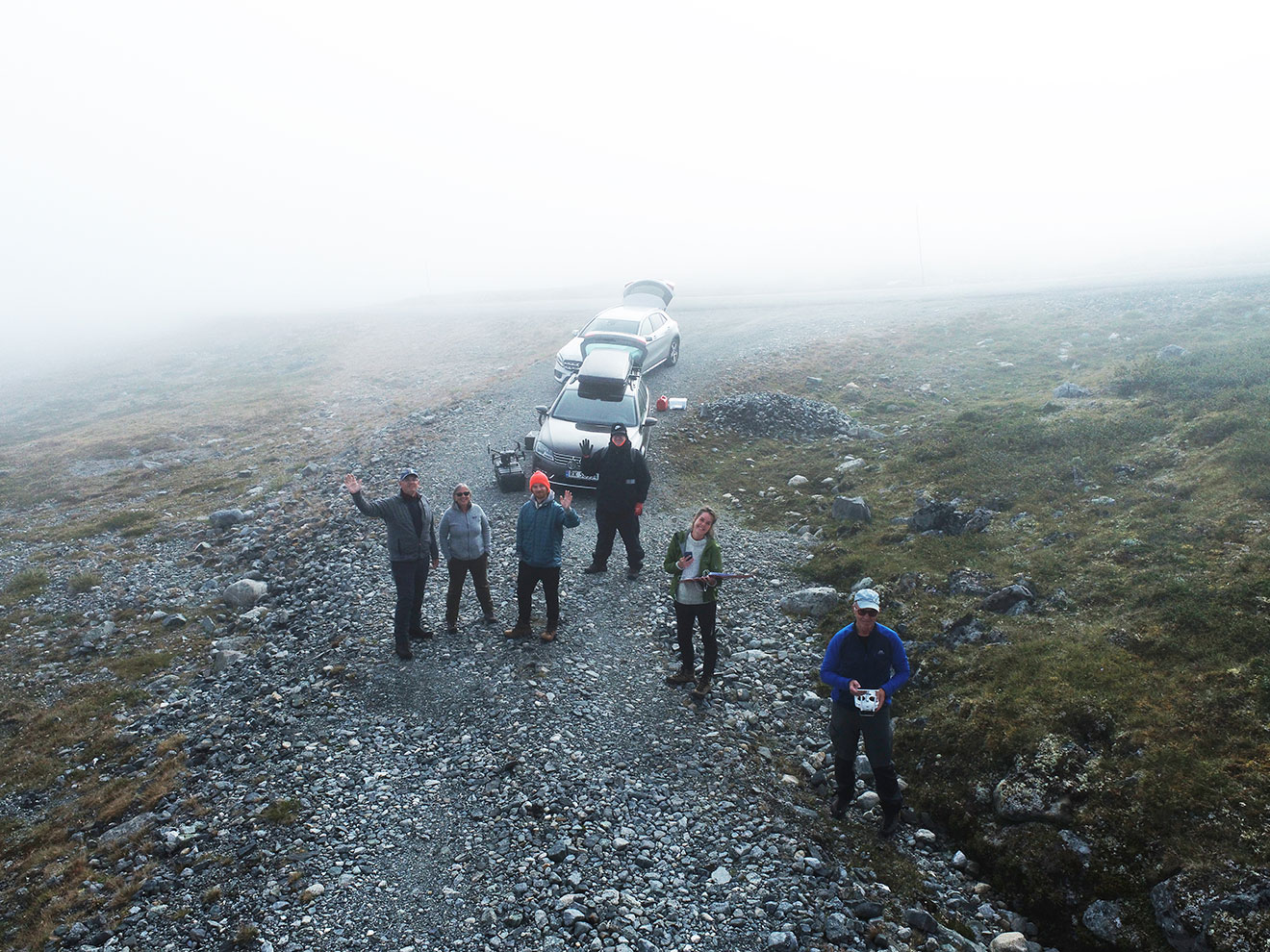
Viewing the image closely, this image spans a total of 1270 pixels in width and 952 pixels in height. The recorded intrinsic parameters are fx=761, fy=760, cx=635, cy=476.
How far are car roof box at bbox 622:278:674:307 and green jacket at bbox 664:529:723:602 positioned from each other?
733 inches

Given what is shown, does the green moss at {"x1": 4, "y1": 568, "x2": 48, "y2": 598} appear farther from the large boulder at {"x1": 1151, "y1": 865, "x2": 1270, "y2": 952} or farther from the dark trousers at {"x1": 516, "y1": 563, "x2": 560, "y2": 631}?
the large boulder at {"x1": 1151, "y1": 865, "x2": 1270, "y2": 952}

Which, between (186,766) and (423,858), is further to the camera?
(186,766)

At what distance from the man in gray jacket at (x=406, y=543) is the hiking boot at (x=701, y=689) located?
3622mm

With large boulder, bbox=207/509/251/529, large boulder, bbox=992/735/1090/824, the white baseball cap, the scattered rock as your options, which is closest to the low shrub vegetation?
large boulder, bbox=992/735/1090/824

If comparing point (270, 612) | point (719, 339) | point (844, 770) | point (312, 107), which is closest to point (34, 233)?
point (312, 107)

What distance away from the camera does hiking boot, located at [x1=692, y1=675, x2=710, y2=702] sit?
8.84 m

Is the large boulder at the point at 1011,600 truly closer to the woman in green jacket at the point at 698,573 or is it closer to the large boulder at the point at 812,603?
the large boulder at the point at 812,603

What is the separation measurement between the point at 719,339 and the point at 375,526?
17130 mm

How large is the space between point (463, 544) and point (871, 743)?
218 inches

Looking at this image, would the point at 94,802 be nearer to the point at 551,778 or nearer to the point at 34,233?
the point at 551,778

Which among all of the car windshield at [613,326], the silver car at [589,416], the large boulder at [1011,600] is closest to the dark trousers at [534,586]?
the silver car at [589,416]

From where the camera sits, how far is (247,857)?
666cm

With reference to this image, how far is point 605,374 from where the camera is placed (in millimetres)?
16594

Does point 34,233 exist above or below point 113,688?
above
